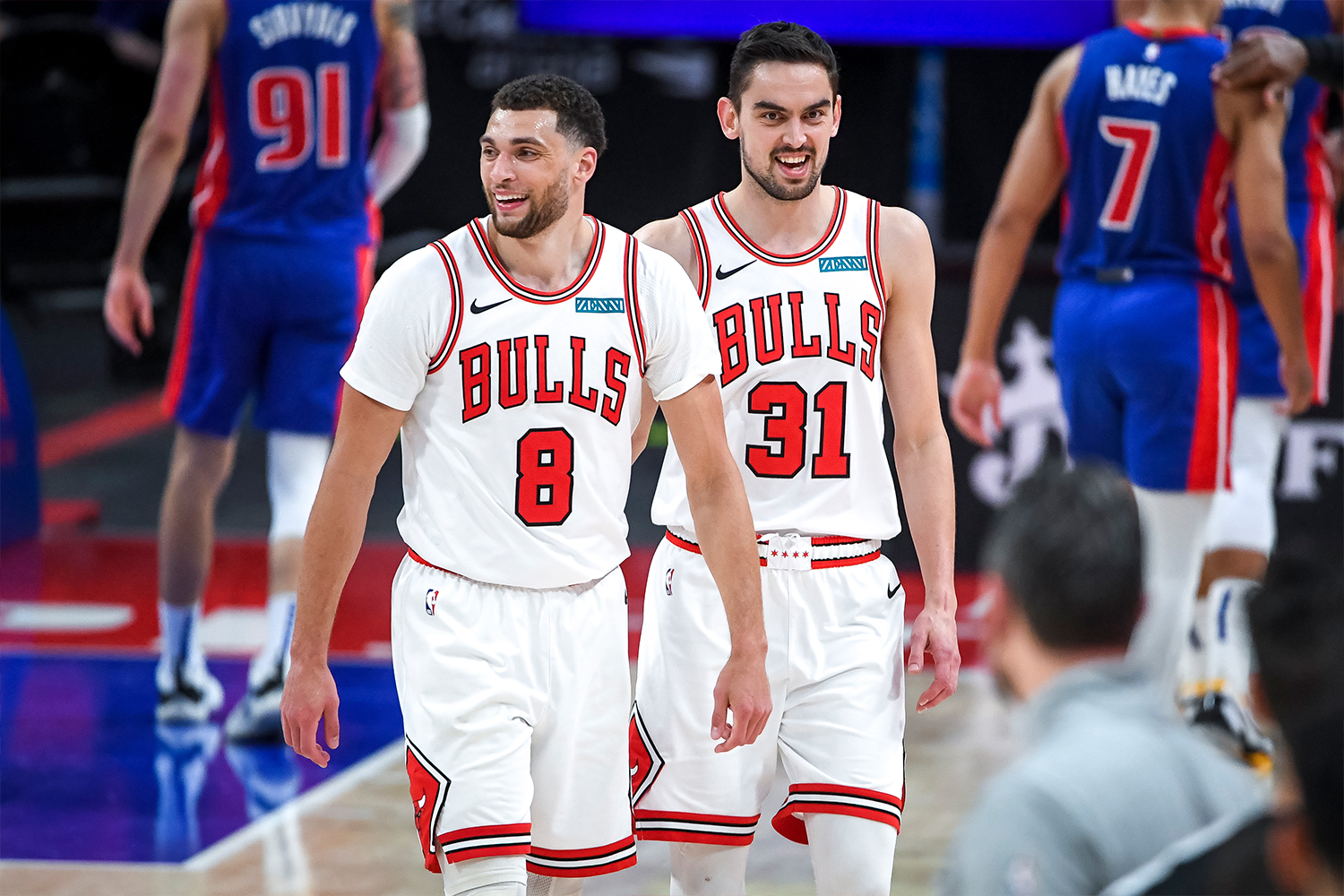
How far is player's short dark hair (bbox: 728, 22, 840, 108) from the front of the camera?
11.9 feet

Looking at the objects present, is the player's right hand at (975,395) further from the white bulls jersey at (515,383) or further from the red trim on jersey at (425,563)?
the red trim on jersey at (425,563)

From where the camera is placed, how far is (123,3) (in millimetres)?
12125

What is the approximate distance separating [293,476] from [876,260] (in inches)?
114

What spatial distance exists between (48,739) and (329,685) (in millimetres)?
3022

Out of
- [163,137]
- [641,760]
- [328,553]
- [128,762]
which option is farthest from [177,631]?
[328,553]

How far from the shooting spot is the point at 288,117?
595 cm

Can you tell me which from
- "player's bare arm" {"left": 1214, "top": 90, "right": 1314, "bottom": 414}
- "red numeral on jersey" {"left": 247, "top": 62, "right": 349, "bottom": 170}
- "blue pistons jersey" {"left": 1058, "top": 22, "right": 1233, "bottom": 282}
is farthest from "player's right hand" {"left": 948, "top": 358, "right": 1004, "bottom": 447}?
"red numeral on jersey" {"left": 247, "top": 62, "right": 349, "bottom": 170}

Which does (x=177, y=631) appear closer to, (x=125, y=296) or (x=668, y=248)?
(x=125, y=296)

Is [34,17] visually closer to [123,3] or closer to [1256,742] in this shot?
[123,3]

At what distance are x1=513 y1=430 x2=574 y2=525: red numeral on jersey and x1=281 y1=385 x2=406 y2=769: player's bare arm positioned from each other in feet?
0.81

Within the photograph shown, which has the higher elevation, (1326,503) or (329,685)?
(329,685)

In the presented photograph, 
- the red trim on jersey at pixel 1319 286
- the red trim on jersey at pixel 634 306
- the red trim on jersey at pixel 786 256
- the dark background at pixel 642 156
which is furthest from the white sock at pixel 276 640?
the red trim on jersey at pixel 1319 286

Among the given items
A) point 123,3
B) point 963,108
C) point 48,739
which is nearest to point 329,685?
point 48,739

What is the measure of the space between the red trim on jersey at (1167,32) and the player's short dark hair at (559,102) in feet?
8.21
